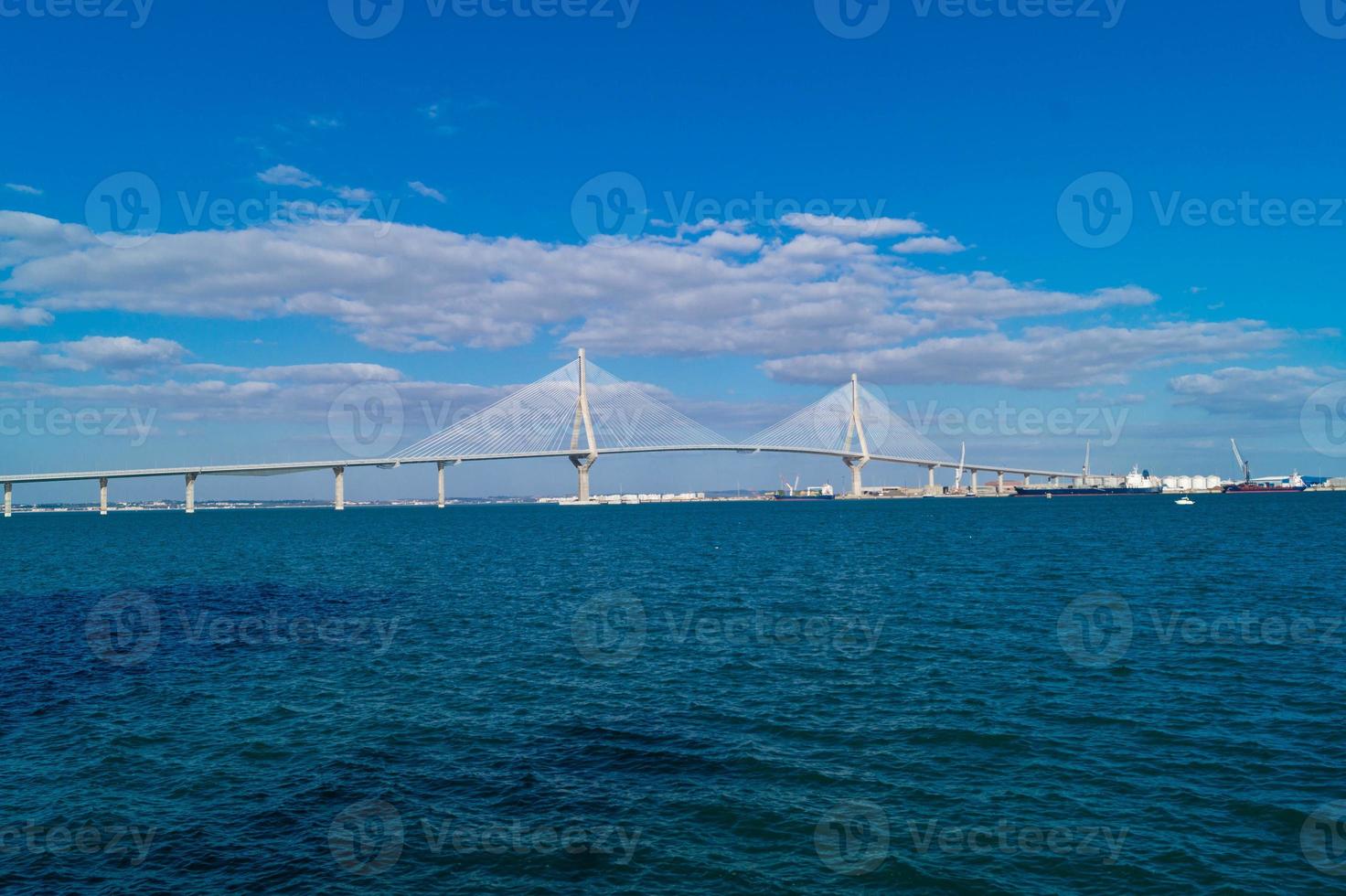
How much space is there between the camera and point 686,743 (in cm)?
1543

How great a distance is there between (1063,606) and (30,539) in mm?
105038

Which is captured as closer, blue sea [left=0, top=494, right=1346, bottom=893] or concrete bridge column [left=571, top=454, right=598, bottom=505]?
blue sea [left=0, top=494, right=1346, bottom=893]

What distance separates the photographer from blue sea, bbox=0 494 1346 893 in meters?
10.8

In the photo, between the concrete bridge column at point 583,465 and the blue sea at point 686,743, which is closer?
the blue sea at point 686,743

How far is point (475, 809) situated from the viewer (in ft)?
40.9

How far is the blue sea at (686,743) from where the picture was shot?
35.6 ft

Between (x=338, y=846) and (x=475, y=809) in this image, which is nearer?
(x=338, y=846)

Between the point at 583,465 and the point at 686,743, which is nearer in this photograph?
the point at 686,743

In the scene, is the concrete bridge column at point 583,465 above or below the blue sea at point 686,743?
above

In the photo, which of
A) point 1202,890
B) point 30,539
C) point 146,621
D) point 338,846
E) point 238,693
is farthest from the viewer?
point 30,539

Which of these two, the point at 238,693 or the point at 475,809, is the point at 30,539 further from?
the point at 475,809

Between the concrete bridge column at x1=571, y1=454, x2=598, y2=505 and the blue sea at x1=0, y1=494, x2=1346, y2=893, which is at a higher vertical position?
the concrete bridge column at x1=571, y1=454, x2=598, y2=505

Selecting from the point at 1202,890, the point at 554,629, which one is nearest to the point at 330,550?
the point at 554,629

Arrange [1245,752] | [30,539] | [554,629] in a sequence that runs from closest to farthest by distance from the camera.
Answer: [1245,752] → [554,629] → [30,539]
